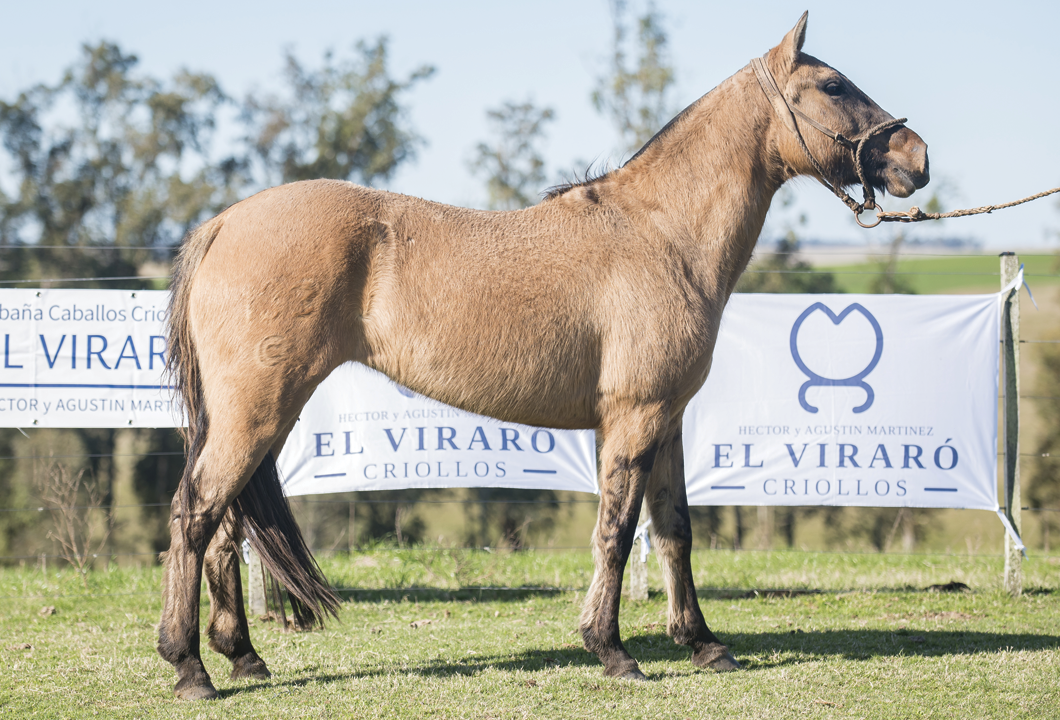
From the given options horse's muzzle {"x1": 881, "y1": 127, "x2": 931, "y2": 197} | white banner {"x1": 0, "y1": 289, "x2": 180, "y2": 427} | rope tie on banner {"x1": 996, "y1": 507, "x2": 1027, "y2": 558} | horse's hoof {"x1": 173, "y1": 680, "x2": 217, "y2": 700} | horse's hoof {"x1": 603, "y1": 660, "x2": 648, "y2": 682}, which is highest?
horse's muzzle {"x1": 881, "y1": 127, "x2": 931, "y2": 197}

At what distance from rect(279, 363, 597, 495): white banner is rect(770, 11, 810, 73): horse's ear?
2699 millimetres

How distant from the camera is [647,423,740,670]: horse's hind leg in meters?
4.05

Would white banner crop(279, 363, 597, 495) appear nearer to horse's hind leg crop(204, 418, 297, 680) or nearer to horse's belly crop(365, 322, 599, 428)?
horse's hind leg crop(204, 418, 297, 680)

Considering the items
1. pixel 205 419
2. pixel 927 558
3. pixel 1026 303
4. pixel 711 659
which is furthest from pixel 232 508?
pixel 1026 303

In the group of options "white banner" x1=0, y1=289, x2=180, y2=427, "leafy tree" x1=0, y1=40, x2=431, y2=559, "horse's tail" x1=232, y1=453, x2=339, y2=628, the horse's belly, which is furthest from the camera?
"leafy tree" x1=0, y1=40, x2=431, y2=559

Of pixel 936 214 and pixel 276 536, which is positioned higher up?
pixel 936 214

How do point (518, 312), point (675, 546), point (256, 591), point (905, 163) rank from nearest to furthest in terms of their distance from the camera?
point (518, 312)
point (905, 163)
point (675, 546)
point (256, 591)

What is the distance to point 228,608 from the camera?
12.3ft

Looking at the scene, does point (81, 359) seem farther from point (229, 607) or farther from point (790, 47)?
point (790, 47)

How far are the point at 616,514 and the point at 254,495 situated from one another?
1651 millimetres

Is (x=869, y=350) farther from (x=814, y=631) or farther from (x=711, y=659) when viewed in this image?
(x=711, y=659)

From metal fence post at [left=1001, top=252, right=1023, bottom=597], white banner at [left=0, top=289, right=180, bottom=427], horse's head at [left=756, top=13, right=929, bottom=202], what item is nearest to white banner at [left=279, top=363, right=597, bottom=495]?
white banner at [left=0, top=289, right=180, bottom=427]

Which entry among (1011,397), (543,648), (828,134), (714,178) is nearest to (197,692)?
(543,648)

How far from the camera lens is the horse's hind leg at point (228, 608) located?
147 inches
